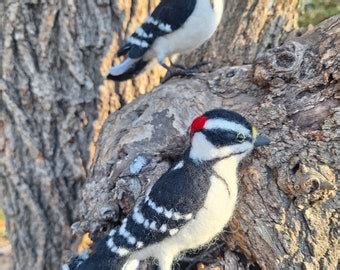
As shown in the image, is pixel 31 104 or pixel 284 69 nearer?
pixel 284 69

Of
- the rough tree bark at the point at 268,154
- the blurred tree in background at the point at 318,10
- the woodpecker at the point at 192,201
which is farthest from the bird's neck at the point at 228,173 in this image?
the blurred tree in background at the point at 318,10

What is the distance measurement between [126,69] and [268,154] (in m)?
1.06

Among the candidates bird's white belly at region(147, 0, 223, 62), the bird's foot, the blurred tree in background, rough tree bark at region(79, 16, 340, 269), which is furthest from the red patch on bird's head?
the blurred tree in background

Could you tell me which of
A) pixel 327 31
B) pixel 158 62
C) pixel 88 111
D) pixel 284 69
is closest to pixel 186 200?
pixel 284 69

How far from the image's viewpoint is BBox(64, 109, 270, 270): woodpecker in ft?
6.08

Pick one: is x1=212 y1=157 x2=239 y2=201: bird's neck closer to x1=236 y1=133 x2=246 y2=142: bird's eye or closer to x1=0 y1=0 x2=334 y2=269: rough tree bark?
x1=236 y1=133 x2=246 y2=142: bird's eye

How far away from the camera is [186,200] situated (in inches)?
73.2

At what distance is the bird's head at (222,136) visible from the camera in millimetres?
1865

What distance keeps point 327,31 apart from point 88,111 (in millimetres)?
1385

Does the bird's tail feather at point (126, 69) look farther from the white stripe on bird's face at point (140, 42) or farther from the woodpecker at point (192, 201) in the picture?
the woodpecker at point (192, 201)

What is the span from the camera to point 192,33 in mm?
2723

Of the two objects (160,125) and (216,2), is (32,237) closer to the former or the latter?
(160,125)

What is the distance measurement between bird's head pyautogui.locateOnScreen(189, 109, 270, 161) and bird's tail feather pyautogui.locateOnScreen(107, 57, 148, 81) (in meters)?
0.97

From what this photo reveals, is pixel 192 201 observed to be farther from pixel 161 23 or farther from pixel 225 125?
pixel 161 23
